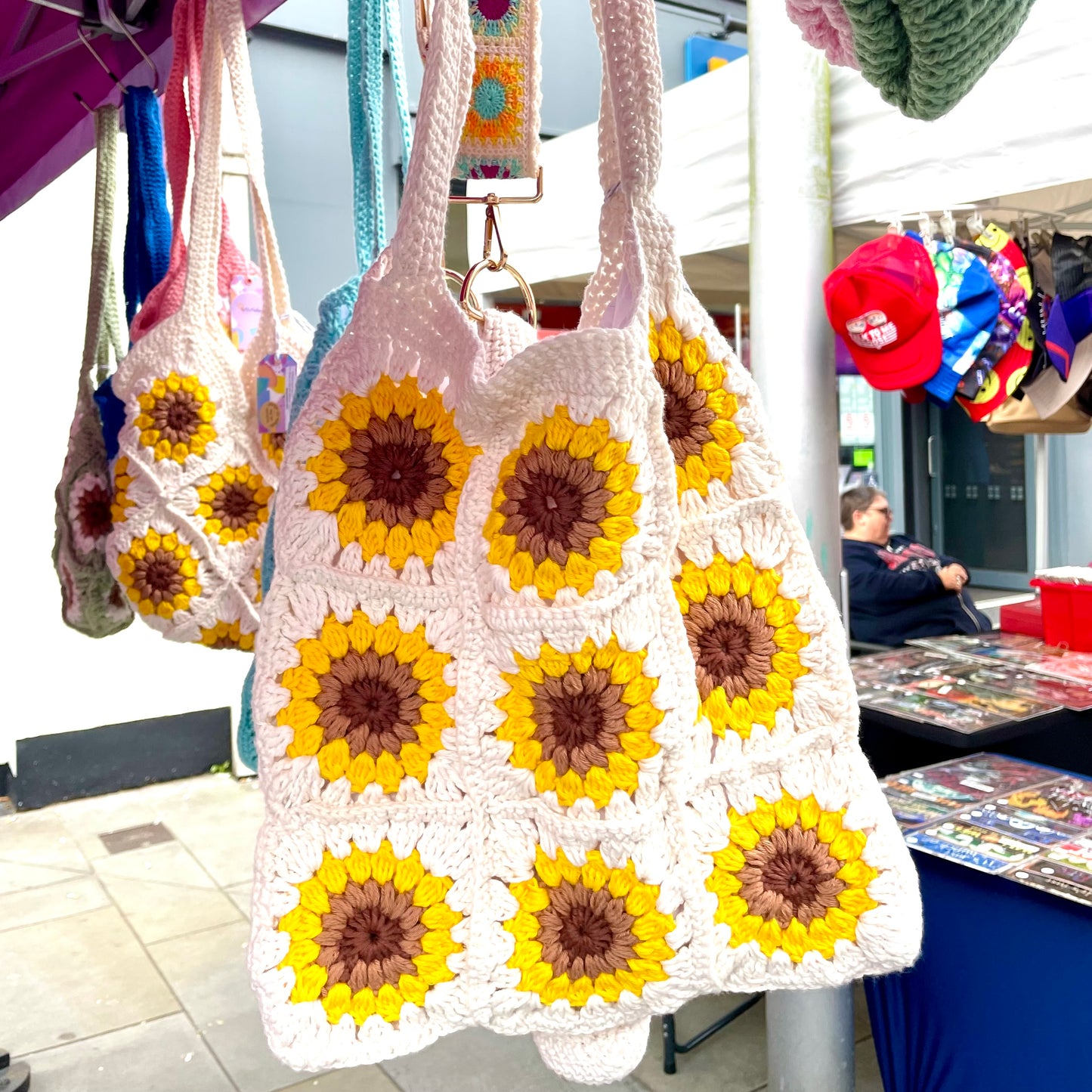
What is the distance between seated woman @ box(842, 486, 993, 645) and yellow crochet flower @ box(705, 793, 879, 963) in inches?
142

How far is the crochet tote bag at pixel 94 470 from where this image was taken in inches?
43.5

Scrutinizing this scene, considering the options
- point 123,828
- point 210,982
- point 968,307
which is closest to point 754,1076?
point 210,982

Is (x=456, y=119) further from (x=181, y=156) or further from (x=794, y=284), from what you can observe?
(x=794, y=284)

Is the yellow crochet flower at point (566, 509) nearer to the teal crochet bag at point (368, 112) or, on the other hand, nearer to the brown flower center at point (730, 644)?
the brown flower center at point (730, 644)

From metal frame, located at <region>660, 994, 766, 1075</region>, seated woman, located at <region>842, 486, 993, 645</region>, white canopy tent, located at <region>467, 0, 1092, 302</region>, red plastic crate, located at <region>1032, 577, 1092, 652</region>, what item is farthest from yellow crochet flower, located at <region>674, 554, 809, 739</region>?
seated woman, located at <region>842, 486, 993, 645</region>

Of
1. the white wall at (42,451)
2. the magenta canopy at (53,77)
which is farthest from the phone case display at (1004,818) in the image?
the white wall at (42,451)

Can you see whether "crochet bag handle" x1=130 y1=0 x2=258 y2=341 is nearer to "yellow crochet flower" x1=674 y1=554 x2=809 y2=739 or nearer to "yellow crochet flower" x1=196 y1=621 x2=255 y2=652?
"yellow crochet flower" x1=196 y1=621 x2=255 y2=652

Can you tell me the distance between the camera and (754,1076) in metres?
2.49

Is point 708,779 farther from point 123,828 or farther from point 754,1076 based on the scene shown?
point 123,828

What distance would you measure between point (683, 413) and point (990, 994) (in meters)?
1.65

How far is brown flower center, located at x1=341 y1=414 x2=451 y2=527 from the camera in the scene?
24.0 inches

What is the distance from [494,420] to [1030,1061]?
1709 mm

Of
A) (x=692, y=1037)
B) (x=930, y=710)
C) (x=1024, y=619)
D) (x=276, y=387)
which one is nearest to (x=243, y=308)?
(x=276, y=387)

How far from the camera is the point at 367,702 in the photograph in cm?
60
